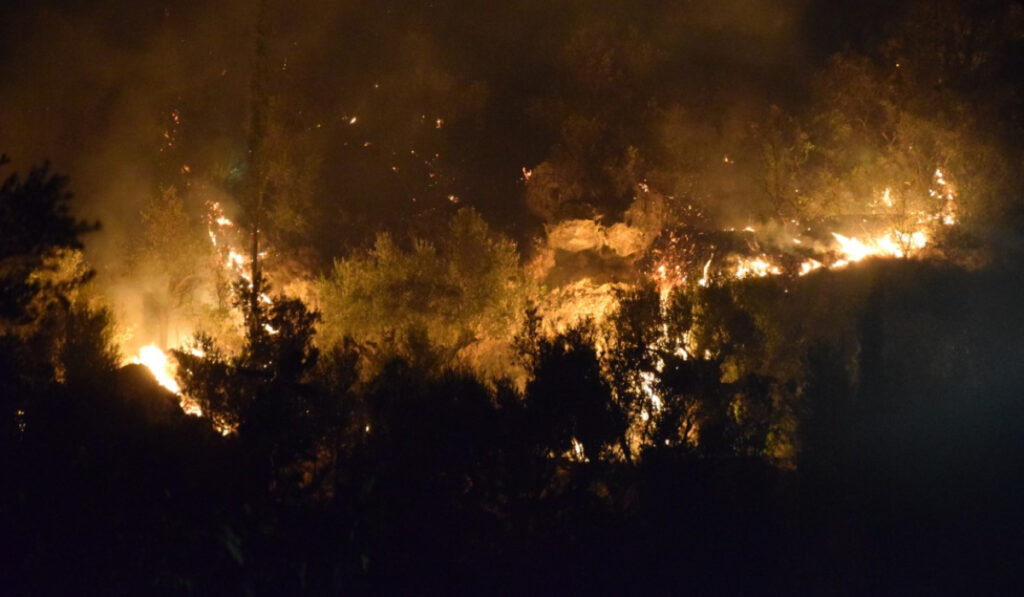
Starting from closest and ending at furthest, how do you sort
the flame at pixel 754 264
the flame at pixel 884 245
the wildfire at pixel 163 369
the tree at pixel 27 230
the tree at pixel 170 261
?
the tree at pixel 27 230 → the wildfire at pixel 163 369 → the flame at pixel 884 245 → the flame at pixel 754 264 → the tree at pixel 170 261

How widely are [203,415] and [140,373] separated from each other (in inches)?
194

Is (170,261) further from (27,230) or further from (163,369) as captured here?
(27,230)

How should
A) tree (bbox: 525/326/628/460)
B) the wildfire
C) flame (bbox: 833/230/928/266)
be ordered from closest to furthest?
1. tree (bbox: 525/326/628/460)
2. the wildfire
3. flame (bbox: 833/230/928/266)

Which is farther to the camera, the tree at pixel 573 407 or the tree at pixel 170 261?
the tree at pixel 170 261

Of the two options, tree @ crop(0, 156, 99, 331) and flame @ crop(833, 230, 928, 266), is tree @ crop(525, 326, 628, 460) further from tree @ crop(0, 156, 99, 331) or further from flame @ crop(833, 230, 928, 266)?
flame @ crop(833, 230, 928, 266)

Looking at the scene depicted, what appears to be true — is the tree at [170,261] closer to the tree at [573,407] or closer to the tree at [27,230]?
the tree at [27,230]

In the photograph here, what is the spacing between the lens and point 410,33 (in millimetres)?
33438

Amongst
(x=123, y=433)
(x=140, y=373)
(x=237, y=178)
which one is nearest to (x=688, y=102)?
(x=237, y=178)

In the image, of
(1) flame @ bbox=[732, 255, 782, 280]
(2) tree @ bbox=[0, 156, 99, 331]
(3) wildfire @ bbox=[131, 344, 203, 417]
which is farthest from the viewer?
(1) flame @ bbox=[732, 255, 782, 280]

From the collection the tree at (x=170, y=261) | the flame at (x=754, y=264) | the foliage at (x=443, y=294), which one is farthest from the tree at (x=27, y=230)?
the flame at (x=754, y=264)

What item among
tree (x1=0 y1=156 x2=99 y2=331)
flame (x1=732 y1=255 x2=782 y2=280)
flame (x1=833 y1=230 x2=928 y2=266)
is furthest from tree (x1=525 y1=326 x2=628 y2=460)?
flame (x1=833 y1=230 x2=928 y2=266)

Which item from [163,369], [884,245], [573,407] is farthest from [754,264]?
[163,369]

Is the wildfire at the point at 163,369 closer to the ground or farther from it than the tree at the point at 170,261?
closer to the ground

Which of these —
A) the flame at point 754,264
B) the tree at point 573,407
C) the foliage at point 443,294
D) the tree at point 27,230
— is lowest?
the tree at point 573,407
